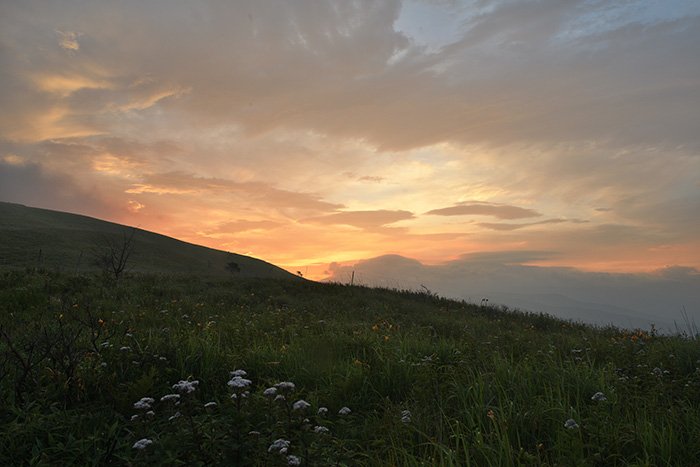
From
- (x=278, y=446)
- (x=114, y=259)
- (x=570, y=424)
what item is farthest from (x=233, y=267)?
(x=278, y=446)

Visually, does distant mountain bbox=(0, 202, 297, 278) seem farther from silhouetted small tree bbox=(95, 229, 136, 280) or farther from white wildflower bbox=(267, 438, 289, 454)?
white wildflower bbox=(267, 438, 289, 454)

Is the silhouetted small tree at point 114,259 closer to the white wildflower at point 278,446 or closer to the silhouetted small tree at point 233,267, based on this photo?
the silhouetted small tree at point 233,267

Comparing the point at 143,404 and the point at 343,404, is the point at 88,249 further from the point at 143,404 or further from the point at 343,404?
the point at 143,404

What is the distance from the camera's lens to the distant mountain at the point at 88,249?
1469 inches

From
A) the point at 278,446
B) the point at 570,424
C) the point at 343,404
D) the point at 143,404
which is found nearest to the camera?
the point at 278,446

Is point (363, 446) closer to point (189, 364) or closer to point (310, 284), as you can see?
point (189, 364)

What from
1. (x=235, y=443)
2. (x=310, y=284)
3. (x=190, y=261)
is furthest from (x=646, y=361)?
(x=190, y=261)

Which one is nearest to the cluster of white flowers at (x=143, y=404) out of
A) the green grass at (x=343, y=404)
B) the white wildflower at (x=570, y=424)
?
the green grass at (x=343, y=404)

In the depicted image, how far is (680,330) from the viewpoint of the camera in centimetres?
970

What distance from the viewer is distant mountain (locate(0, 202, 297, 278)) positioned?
37312 mm

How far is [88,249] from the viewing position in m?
44.7

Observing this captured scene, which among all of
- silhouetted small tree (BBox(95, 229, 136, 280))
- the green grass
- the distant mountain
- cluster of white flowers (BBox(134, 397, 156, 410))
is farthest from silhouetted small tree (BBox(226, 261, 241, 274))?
cluster of white flowers (BBox(134, 397, 156, 410))

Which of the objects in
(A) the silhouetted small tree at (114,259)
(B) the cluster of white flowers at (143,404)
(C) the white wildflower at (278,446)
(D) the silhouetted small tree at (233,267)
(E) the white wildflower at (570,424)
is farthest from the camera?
(D) the silhouetted small tree at (233,267)

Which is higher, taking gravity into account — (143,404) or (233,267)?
(233,267)
